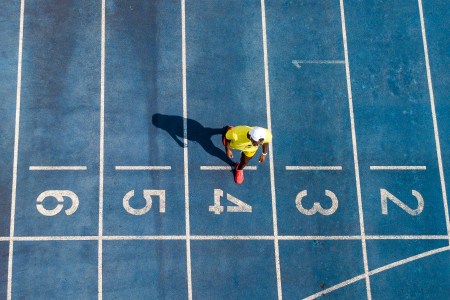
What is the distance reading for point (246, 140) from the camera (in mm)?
11000

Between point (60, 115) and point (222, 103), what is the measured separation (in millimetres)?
4426

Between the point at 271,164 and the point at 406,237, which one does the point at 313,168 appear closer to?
the point at 271,164

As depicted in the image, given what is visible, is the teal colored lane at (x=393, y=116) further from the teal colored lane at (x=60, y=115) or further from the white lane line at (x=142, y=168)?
the teal colored lane at (x=60, y=115)

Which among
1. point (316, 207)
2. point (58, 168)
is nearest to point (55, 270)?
point (58, 168)

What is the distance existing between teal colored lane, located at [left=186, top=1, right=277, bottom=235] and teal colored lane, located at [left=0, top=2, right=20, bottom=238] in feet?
15.6

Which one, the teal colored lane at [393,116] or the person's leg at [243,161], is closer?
the person's leg at [243,161]

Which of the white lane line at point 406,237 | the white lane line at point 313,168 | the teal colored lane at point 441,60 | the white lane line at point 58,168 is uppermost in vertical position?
the teal colored lane at point 441,60

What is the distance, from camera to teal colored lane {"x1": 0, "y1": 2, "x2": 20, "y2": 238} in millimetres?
12249

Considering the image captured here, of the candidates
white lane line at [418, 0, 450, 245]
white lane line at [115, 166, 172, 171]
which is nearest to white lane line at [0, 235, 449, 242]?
white lane line at [418, 0, 450, 245]

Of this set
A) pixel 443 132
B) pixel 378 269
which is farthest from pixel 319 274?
pixel 443 132

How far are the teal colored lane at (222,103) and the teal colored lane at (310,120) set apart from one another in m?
0.43

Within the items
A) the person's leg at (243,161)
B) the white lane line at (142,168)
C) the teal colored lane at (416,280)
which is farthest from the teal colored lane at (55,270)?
the teal colored lane at (416,280)

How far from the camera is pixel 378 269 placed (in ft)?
40.5

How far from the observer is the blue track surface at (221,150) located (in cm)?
1220
